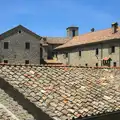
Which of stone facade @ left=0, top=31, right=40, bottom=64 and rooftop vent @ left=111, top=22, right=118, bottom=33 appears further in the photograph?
stone facade @ left=0, top=31, right=40, bottom=64

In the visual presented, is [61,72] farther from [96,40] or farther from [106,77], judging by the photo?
[96,40]

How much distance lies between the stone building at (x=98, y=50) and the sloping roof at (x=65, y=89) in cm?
2340

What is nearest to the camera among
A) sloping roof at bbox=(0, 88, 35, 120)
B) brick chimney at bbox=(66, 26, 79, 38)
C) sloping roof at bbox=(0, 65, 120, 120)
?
sloping roof at bbox=(0, 65, 120, 120)

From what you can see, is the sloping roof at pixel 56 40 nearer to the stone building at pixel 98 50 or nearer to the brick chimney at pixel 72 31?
the brick chimney at pixel 72 31

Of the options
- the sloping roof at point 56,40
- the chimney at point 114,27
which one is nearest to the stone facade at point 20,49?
the chimney at point 114,27

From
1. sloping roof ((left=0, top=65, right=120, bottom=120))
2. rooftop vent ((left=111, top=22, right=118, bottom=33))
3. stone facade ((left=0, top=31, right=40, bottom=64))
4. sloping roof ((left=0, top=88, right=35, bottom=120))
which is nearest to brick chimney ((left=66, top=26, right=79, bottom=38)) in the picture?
stone facade ((left=0, top=31, right=40, bottom=64))

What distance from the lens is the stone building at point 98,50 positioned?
109 ft

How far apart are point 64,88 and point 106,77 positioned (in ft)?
9.02

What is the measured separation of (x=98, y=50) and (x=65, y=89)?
28.5 meters

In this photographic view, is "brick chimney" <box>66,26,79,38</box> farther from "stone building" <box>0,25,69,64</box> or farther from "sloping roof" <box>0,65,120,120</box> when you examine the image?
"sloping roof" <box>0,65,120,120</box>

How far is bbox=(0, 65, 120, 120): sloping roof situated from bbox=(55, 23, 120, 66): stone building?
76.8ft

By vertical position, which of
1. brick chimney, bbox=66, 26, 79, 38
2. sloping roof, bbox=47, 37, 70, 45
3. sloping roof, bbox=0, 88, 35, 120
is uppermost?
brick chimney, bbox=66, 26, 79, 38

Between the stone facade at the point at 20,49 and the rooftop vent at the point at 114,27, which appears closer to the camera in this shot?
the rooftop vent at the point at 114,27

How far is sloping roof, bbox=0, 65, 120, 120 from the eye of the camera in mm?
6746
